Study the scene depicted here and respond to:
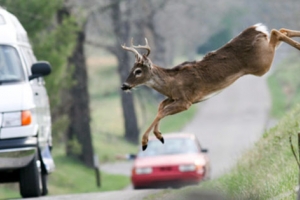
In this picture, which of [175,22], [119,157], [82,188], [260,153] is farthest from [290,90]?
[260,153]

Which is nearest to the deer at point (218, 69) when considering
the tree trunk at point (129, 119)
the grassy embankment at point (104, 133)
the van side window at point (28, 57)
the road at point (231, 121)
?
the van side window at point (28, 57)

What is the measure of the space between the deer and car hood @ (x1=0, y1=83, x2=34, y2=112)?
96.2 inches

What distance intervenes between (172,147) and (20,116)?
10874 mm

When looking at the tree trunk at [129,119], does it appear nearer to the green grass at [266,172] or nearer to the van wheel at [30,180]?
the green grass at [266,172]

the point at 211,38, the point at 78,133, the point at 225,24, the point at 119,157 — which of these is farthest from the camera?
the point at 225,24

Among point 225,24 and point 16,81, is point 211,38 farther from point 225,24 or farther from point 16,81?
point 16,81

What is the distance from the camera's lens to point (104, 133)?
4706 centimetres

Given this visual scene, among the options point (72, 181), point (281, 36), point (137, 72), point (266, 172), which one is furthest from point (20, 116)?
point (72, 181)

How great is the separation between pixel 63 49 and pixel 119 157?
38.4ft

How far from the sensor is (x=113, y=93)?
216ft

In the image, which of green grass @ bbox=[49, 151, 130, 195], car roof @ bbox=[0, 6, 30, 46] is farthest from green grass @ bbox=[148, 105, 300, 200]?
green grass @ bbox=[49, 151, 130, 195]

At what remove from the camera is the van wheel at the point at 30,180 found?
13.6 metres

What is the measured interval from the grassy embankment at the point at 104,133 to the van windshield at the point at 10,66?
11397 millimetres

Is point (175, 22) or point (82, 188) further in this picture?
point (175, 22)
